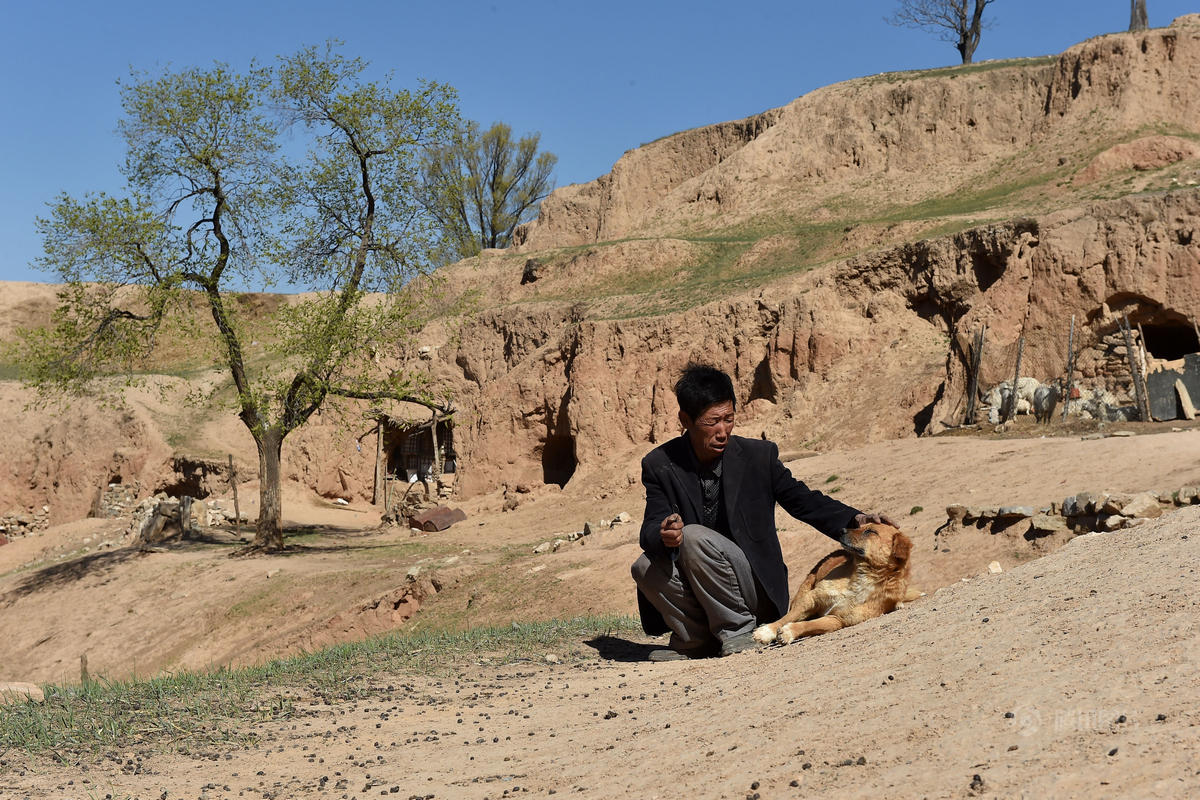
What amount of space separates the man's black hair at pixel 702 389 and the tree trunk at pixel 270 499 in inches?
622

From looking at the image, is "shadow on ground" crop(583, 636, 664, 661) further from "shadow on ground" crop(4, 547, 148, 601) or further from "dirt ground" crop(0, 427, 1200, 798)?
"shadow on ground" crop(4, 547, 148, 601)

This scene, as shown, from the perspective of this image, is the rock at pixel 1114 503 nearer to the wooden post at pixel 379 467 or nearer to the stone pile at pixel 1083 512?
the stone pile at pixel 1083 512

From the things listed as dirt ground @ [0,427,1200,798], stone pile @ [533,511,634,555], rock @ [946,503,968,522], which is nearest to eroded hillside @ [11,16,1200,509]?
stone pile @ [533,511,634,555]

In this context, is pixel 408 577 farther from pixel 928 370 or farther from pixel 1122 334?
pixel 1122 334

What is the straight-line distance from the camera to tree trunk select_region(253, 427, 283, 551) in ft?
65.3

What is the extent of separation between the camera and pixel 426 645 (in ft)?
23.6

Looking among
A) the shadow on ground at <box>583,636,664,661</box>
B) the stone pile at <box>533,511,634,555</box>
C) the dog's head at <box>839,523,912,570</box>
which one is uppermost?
the dog's head at <box>839,523,912,570</box>

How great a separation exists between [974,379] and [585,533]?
676cm

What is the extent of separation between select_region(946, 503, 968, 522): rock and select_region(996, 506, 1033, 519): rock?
0.60 meters

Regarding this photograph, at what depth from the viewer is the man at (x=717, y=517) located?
5.54 metres

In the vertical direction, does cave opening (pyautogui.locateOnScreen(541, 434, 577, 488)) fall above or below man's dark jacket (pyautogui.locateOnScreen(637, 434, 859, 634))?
below

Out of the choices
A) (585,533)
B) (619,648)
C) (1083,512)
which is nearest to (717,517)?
(619,648)

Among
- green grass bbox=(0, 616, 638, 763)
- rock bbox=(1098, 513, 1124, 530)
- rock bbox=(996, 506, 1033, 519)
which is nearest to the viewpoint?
green grass bbox=(0, 616, 638, 763)

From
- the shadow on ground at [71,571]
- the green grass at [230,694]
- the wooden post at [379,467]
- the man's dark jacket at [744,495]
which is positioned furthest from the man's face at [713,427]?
the wooden post at [379,467]
